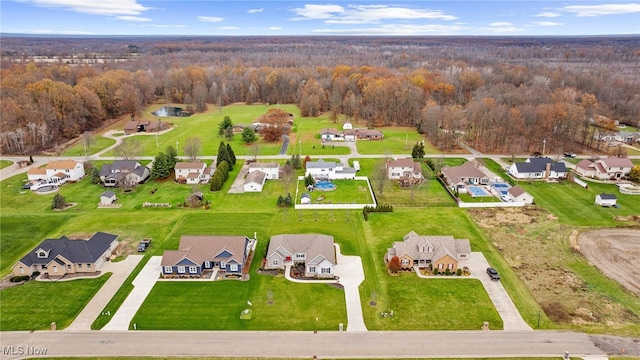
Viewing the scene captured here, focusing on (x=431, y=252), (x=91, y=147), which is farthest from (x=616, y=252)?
(x=91, y=147)

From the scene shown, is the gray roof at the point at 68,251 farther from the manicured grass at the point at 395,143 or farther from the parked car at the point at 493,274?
the manicured grass at the point at 395,143

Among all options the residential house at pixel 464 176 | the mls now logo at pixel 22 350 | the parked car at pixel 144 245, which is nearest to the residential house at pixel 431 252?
the residential house at pixel 464 176

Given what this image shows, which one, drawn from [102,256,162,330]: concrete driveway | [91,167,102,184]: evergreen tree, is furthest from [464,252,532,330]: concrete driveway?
[91,167,102,184]: evergreen tree

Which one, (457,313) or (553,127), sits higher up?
(553,127)

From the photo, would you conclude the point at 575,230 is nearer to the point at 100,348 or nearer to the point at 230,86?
the point at 100,348

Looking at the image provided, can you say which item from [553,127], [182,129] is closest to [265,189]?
[182,129]

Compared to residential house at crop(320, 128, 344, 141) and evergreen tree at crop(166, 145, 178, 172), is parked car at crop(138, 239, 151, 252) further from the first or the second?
residential house at crop(320, 128, 344, 141)

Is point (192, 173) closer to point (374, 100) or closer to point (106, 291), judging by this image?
point (106, 291)
